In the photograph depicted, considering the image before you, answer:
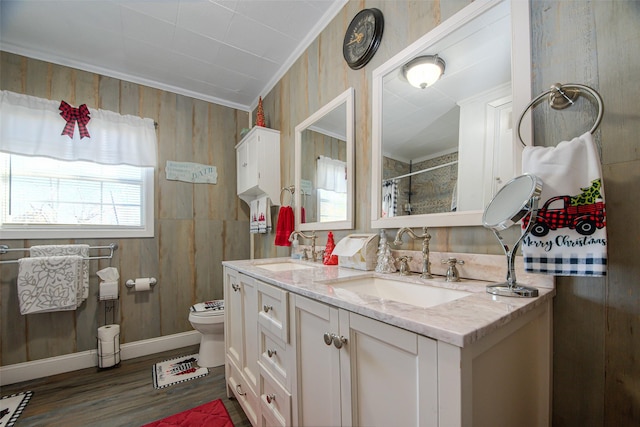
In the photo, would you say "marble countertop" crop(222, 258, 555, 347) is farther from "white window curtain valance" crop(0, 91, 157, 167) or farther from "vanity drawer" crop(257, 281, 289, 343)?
"white window curtain valance" crop(0, 91, 157, 167)

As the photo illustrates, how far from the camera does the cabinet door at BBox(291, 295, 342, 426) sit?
0.82 meters

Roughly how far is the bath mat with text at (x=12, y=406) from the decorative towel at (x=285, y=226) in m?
1.89

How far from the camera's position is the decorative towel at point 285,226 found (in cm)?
219

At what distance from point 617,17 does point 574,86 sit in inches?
7.7

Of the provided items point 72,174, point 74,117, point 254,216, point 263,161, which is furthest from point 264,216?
point 74,117

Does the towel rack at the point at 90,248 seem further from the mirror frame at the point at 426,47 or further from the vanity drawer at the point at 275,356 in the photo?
the mirror frame at the point at 426,47

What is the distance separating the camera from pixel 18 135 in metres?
1.99

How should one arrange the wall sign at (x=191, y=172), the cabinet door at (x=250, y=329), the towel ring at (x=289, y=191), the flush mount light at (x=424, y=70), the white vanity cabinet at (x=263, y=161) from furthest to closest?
1. the wall sign at (x=191, y=172)
2. the white vanity cabinet at (x=263, y=161)
3. the towel ring at (x=289, y=191)
4. the cabinet door at (x=250, y=329)
5. the flush mount light at (x=424, y=70)

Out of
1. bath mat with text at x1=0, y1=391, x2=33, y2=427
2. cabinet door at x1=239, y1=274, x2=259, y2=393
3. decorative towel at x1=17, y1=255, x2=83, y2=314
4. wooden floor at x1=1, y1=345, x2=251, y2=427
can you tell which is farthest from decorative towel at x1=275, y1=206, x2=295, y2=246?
bath mat with text at x1=0, y1=391, x2=33, y2=427

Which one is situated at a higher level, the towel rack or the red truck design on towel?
the red truck design on towel

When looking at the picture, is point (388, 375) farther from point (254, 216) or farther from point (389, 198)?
point (254, 216)

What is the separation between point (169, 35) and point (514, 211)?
8.12 ft

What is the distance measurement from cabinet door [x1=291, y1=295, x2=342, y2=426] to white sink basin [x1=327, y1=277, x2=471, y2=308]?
16cm

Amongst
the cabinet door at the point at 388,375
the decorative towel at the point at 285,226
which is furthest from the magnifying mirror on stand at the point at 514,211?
the decorative towel at the point at 285,226
